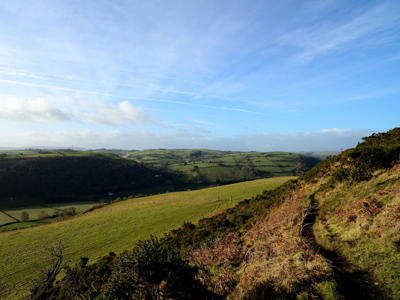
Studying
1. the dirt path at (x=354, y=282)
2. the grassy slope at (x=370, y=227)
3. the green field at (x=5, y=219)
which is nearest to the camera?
the dirt path at (x=354, y=282)

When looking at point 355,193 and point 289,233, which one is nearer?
point 289,233

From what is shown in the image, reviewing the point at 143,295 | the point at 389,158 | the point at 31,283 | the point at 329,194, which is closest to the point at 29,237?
the point at 31,283

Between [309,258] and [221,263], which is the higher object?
[309,258]

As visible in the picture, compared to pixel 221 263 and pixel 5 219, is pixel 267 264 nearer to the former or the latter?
pixel 221 263

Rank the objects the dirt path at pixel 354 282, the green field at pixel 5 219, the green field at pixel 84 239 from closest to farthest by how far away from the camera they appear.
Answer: the dirt path at pixel 354 282, the green field at pixel 84 239, the green field at pixel 5 219

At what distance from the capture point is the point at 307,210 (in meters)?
12.2

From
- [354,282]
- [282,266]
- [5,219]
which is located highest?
[354,282]

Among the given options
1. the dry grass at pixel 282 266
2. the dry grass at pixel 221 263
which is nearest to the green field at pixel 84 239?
the dry grass at pixel 221 263

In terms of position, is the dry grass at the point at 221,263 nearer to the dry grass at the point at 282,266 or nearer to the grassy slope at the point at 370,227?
the dry grass at the point at 282,266

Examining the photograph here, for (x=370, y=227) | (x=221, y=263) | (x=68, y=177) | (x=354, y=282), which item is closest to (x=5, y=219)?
(x=68, y=177)

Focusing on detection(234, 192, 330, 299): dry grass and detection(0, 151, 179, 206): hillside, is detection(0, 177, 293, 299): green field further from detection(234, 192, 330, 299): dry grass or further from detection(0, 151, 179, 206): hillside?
detection(0, 151, 179, 206): hillside

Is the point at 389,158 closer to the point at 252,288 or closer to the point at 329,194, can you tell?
the point at 329,194

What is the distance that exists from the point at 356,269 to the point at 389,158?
10569 mm

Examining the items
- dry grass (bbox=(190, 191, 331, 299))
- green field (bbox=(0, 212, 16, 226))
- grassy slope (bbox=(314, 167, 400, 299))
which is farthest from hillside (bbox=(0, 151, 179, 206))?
grassy slope (bbox=(314, 167, 400, 299))
